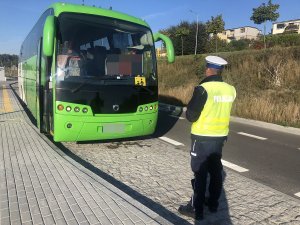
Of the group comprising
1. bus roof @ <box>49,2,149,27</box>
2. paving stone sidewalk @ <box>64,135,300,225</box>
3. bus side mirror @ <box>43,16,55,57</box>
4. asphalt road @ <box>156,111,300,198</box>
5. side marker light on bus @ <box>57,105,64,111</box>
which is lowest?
paving stone sidewalk @ <box>64,135,300,225</box>

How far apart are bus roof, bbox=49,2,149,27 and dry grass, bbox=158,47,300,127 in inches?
245

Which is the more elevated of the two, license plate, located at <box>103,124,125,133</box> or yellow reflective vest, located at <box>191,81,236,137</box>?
yellow reflective vest, located at <box>191,81,236,137</box>

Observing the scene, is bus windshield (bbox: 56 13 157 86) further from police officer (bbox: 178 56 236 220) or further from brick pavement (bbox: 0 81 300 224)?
police officer (bbox: 178 56 236 220)

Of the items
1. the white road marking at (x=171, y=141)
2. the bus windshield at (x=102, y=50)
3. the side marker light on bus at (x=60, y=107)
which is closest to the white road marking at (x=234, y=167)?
the white road marking at (x=171, y=141)

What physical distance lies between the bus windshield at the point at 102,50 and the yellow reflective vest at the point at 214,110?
3666 millimetres

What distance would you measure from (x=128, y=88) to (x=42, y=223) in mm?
4296

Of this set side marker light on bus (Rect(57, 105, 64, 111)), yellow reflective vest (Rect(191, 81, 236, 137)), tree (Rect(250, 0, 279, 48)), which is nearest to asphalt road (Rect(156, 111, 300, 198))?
yellow reflective vest (Rect(191, 81, 236, 137))

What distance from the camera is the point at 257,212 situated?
462cm

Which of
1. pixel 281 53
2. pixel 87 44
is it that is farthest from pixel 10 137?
pixel 281 53

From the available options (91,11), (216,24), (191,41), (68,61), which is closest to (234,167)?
(68,61)

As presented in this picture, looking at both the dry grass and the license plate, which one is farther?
the dry grass

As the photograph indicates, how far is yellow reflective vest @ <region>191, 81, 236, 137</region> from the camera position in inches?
159

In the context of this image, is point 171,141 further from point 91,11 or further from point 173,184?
point 91,11

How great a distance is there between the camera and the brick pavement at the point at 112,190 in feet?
13.1
